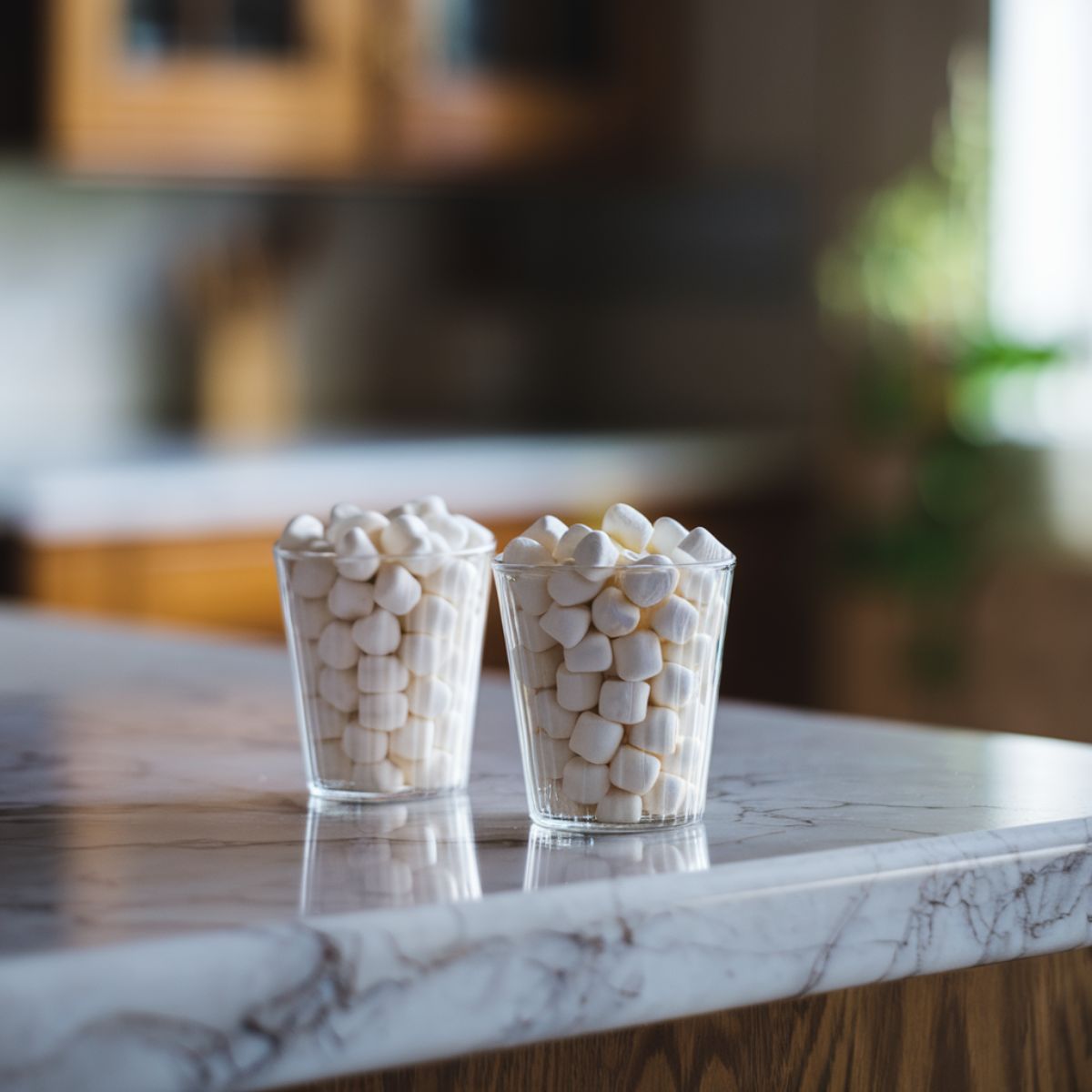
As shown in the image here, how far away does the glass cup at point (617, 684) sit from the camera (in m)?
0.72

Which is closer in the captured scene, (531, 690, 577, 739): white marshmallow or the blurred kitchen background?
(531, 690, 577, 739): white marshmallow

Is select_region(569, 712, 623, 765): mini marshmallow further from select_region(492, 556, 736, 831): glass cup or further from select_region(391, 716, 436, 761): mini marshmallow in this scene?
select_region(391, 716, 436, 761): mini marshmallow

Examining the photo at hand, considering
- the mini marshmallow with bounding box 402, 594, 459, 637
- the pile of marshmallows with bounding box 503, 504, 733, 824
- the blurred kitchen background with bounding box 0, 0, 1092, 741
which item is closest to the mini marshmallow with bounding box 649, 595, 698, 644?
the pile of marshmallows with bounding box 503, 504, 733, 824

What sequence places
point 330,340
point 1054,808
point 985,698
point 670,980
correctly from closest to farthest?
1. point 670,980
2. point 1054,808
3. point 985,698
4. point 330,340

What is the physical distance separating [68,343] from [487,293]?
3.05 ft

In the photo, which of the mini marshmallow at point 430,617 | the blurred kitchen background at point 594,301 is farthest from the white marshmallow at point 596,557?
the blurred kitchen background at point 594,301

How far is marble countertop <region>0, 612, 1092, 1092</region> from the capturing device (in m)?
0.56

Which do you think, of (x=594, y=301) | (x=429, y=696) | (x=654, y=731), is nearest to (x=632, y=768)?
(x=654, y=731)

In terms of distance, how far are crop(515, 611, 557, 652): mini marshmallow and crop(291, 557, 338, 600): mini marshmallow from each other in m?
0.10

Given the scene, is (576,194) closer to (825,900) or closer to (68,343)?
(68,343)

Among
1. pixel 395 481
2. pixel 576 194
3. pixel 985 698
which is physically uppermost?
pixel 576 194

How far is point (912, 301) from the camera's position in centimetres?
323

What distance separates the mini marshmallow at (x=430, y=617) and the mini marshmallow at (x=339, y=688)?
0.03m

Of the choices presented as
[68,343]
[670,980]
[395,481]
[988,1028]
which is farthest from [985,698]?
[670,980]
